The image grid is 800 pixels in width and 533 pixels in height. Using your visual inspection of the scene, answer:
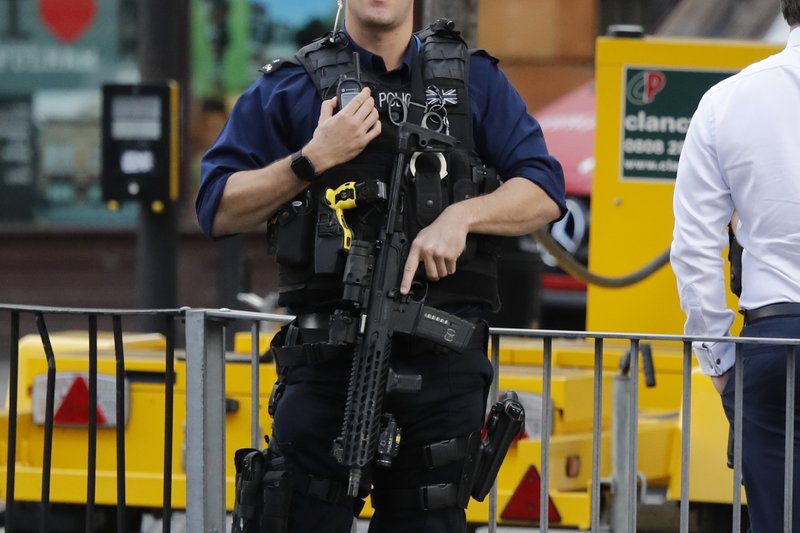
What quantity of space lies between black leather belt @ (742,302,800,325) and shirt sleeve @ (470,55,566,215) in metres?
0.53

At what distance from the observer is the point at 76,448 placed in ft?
18.2

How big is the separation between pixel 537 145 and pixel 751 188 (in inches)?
20.1

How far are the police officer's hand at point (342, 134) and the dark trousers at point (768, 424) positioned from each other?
3.51ft

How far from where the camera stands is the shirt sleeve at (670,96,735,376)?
3.47m

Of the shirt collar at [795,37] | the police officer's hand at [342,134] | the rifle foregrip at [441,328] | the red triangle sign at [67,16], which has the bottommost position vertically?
the rifle foregrip at [441,328]

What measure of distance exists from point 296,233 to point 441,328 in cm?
40

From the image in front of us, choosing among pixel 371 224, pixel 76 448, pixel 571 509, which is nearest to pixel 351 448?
pixel 371 224

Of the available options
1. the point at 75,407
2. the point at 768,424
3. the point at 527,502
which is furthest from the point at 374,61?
the point at 75,407

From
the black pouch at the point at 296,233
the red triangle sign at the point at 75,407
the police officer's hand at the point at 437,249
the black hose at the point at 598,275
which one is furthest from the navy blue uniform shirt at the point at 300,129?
the black hose at the point at 598,275

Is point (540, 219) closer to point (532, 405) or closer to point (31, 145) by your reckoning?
point (532, 405)

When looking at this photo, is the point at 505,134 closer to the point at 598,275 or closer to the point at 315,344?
the point at 315,344

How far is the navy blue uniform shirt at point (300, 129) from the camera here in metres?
3.34

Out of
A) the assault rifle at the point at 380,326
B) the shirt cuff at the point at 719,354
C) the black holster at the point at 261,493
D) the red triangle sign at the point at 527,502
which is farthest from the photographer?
the red triangle sign at the point at 527,502

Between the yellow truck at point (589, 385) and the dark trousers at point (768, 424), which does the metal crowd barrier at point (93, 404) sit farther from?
the dark trousers at point (768, 424)
